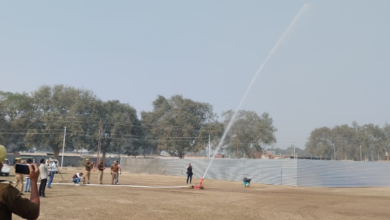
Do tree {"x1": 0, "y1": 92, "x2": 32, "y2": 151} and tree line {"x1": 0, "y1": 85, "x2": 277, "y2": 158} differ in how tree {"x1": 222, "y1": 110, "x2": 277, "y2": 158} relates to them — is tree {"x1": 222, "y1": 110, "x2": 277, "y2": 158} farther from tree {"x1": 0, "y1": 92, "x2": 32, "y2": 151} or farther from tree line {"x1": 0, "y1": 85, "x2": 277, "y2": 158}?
tree {"x1": 0, "y1": 92, "x2": 32, "y2": 151}

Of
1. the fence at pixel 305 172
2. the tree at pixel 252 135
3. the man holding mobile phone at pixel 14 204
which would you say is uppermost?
the tree at pixel 252 135

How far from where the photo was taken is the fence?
1259 inches

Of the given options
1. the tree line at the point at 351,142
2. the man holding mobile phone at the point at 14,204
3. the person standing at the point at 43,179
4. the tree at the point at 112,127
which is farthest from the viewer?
the tree line at the point at 351,142

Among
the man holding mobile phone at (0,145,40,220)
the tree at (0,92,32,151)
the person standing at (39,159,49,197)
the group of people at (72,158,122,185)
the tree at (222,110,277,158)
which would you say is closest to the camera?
the man holding mobile phone at (0,145,40,220)

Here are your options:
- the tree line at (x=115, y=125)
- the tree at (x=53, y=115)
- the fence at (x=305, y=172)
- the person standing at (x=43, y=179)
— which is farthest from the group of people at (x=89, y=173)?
the tree at (x=53, y=115)

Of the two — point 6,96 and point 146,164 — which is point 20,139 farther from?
point 146,164

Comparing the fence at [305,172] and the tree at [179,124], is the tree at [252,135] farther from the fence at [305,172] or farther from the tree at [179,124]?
the fence at [305,172]

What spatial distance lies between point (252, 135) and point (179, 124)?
19383mm

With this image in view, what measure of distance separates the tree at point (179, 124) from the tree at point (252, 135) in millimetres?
8962

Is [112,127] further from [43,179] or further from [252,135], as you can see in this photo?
[43,179]

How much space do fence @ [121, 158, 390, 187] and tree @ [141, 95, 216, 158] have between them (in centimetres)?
4169

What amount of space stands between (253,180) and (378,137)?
81615 millimetres

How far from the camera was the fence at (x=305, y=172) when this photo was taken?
32.0 metres

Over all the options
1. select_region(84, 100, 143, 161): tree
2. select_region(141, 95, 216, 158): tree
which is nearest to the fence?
select_region(141, 95, 216, 158): tree
